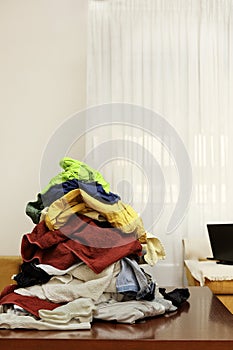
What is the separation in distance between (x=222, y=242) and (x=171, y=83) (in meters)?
1.37

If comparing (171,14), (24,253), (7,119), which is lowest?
(24,253)

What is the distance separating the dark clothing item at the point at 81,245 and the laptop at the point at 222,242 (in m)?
2.04

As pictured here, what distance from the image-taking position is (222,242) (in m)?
3.45

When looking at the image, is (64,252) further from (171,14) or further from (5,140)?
(171,14)

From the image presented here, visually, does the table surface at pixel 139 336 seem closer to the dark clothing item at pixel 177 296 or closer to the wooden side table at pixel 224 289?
the dark clothing item at pixel 177 296

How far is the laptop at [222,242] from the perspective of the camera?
342cm

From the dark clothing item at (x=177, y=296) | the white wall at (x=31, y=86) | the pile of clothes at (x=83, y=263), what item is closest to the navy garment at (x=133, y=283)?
the pile of clothes at (x=83, y=263)

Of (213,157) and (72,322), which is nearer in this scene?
(72,322)

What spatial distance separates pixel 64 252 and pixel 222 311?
1.53 feet

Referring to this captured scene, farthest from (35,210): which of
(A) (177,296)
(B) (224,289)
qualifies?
(B) (224,289)

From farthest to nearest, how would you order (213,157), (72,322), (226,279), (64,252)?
(213,157) → (226,279) → (64,252) → (72,322)

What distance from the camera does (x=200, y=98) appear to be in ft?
13.7

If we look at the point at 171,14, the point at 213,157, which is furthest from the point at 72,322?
the point at 171,14

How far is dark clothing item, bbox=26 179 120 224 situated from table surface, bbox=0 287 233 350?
1.11 ft
